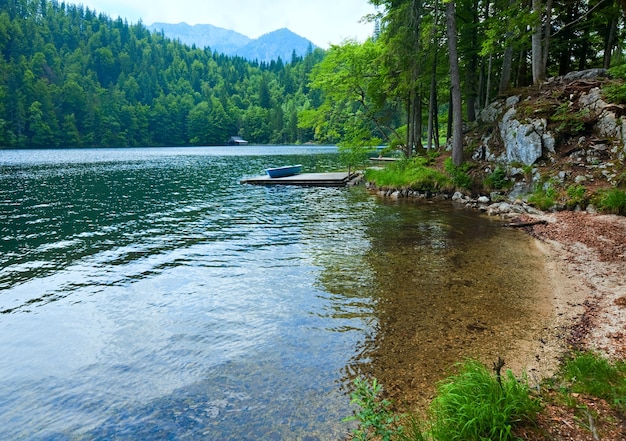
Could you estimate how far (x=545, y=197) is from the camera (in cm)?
1622

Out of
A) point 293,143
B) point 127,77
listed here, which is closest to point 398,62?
point 293,143

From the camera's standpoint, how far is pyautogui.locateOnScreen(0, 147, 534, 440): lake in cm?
507

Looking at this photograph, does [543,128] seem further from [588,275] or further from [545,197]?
[588,275]

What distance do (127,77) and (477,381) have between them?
19456cm

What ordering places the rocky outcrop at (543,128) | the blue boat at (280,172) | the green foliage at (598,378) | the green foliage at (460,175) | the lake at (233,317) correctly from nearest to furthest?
1. the green foliage at (598,378)
2. the lake at (233,317)
3. the rocky outcrop at (543,128)
4. the green foliage at (460,175)
5. the blue boat at (280,172)

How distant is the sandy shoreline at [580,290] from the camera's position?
5.81m

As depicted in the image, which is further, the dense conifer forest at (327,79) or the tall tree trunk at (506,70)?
the tall tree trunk at (506,70)

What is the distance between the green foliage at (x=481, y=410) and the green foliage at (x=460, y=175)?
59.0 ft

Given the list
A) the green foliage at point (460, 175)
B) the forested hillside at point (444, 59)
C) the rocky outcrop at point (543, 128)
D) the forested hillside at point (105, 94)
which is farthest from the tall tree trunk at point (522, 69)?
the forested hillside at point (105, 94)

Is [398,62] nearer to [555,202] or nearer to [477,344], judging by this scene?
[555,202]

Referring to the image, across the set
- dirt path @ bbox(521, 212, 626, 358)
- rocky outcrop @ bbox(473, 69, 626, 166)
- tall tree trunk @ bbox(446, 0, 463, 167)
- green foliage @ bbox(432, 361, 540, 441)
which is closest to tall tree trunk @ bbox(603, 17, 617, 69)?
rocky outcrop @ bbox(473, 69, 626, 166)

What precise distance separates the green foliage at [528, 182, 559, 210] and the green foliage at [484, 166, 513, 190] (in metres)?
2.02

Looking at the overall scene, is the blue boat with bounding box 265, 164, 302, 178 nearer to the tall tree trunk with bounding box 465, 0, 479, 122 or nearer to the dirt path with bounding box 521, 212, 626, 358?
the tall tree trunk with bounding box 465, 0, 479, 122

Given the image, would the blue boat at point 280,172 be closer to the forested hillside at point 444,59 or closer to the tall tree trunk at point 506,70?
the forested hillside at point 444,59
